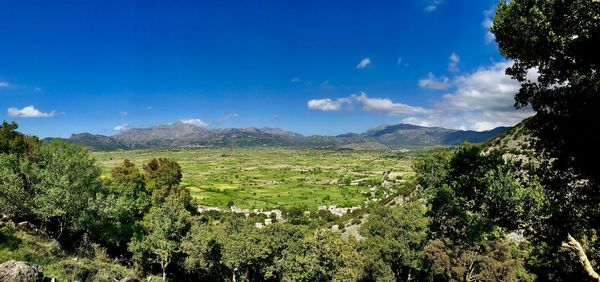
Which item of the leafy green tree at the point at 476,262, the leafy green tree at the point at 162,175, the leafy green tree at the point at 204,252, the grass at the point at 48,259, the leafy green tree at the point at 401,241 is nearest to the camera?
the grass at the point at 48,259

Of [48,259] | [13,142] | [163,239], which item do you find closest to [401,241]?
[163,239]

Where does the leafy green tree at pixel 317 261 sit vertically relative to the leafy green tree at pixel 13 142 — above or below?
below

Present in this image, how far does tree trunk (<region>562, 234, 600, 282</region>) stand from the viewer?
1348cm

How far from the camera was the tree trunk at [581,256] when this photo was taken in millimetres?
13482

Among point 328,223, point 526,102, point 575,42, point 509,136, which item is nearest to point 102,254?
point 526,102

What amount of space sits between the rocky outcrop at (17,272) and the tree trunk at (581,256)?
21.9 metres

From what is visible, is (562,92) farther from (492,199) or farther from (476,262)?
(476,262)

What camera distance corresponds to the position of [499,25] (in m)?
14.9

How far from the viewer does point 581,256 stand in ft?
45.3

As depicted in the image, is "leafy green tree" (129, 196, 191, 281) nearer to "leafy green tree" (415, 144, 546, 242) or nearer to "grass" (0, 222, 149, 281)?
"grass" (0, 222, 149, 281)

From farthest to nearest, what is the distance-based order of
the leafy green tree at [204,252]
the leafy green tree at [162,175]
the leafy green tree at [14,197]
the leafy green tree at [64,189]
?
the leafy green tree at [162,175], the leafy green tree at [204,252], the leafy green tree at [14,197], the leafy green tree at [64,189]

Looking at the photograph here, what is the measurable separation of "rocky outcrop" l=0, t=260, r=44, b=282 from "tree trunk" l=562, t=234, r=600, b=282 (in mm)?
21871

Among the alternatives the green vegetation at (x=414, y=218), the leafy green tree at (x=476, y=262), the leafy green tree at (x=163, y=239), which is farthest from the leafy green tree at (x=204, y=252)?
the leafy green tree at (x=476, y=262)

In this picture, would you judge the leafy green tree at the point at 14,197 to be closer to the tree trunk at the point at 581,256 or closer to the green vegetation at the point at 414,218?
the green vegetation at the point at 414,218
